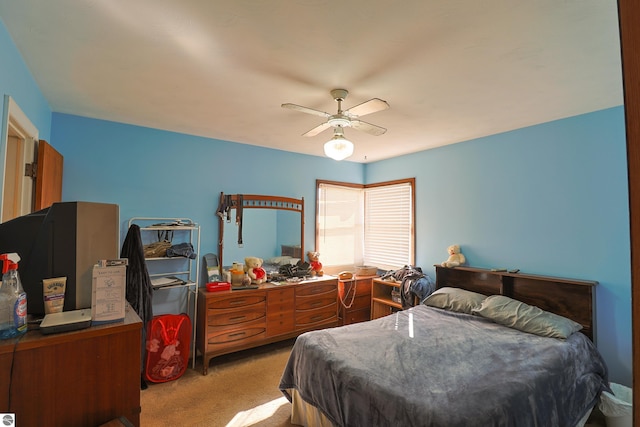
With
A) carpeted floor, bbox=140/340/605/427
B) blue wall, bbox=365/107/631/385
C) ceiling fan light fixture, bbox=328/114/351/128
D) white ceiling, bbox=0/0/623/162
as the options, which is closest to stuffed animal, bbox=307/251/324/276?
carpeted floor, bbox=140/340/605/427

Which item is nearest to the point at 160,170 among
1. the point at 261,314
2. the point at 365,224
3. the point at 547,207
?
the point at 261,314

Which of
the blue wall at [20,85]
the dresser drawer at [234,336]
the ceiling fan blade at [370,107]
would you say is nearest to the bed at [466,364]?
the dresser drawer at [234,336]

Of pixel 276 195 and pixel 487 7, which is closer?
pixel 487 7

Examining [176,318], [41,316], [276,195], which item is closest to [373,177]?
[276,195]

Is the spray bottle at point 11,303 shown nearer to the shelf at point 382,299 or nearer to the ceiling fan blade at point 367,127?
the ceiling fan blade at point 367,127

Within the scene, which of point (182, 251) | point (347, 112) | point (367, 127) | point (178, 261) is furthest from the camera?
point (178, 261)

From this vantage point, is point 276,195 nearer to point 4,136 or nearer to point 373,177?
point 373,177

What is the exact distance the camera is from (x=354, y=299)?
4273mm

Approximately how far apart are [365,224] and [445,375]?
3.23m

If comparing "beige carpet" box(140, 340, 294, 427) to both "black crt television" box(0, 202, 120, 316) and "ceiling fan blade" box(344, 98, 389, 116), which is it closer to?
"black crt television" box(0, 202, 120, 316)

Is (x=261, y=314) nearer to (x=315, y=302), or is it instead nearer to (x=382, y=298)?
(x=315, y=302)

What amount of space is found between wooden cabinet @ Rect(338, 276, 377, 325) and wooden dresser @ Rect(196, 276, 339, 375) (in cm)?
19

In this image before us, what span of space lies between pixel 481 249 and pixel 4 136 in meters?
4.13

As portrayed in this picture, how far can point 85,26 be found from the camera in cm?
159
